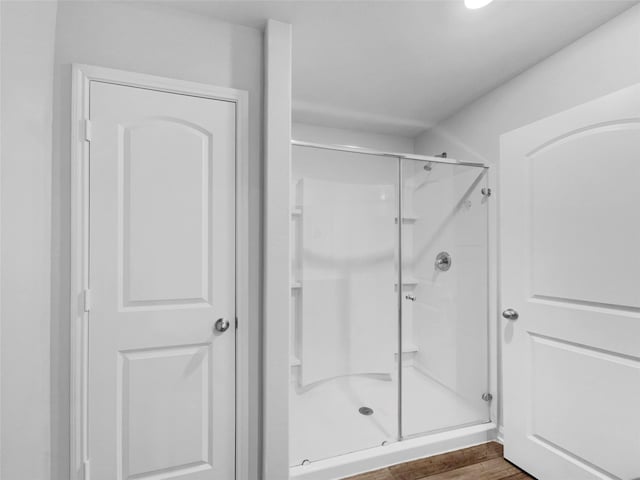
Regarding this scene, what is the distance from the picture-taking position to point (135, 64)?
1.35m

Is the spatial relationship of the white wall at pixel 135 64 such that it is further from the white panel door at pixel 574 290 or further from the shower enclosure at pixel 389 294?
the white panel door at pixel 574 290

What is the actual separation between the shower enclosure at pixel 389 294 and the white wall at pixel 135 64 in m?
0.58

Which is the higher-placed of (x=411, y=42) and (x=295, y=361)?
(x=411, y=42)

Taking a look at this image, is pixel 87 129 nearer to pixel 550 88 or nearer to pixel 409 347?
pixel 409 347

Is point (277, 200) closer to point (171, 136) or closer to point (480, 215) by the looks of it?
point (171, 136)

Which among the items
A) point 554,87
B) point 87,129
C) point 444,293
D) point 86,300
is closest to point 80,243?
point 86,300

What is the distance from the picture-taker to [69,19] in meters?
1.26

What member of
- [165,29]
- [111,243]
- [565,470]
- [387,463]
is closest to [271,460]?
[387,463]

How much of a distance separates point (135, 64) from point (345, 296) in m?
1.78

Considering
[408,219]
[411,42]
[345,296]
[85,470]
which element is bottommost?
[85,470]

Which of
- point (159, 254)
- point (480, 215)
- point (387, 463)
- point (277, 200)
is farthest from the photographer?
point (480, 215)

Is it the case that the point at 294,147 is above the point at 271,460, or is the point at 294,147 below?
above

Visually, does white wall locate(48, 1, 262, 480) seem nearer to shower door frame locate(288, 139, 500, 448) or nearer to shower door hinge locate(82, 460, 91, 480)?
shower door hinge locate(82, 460, 91, 480)

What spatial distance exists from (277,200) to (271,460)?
1201 mm
